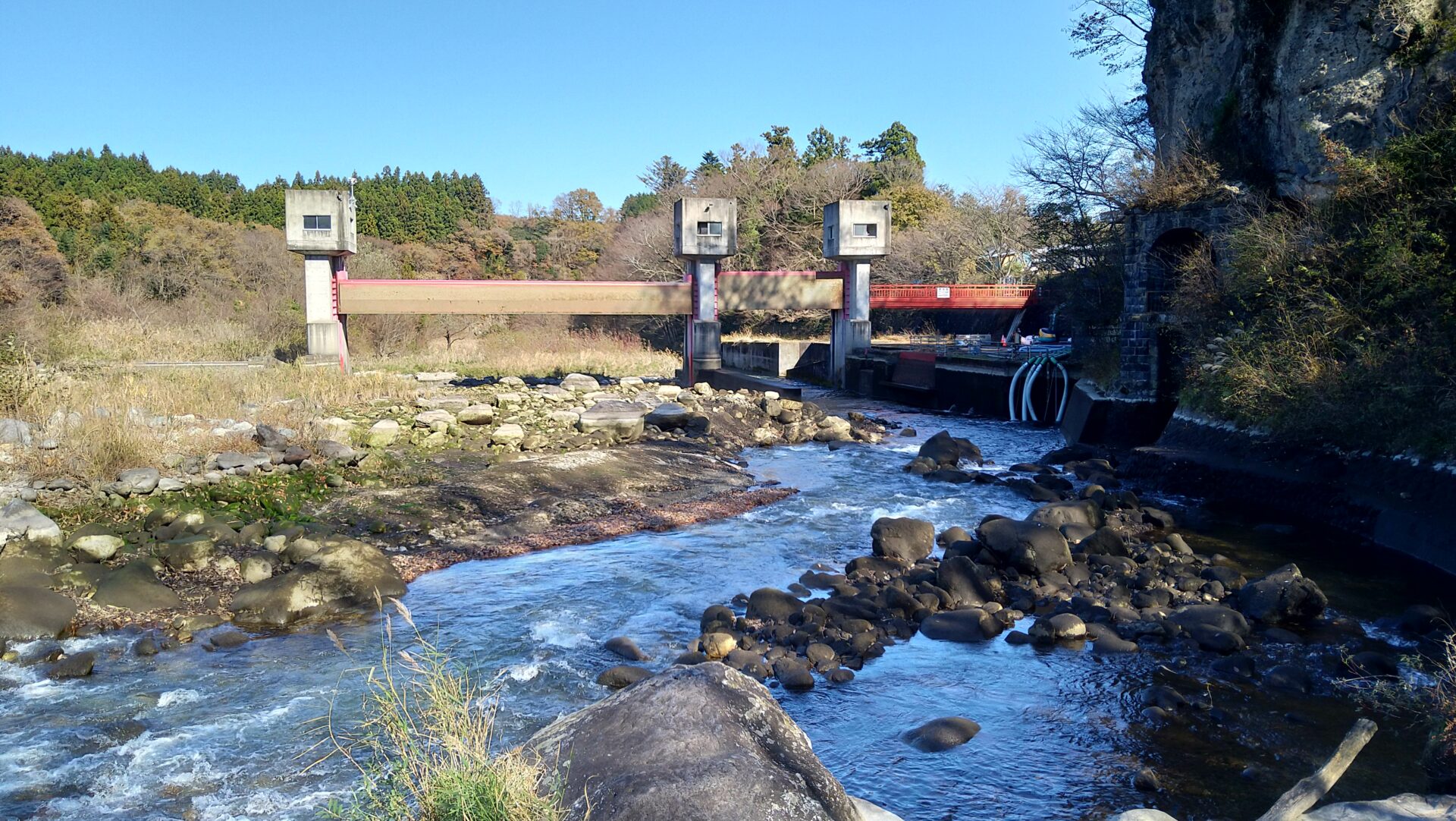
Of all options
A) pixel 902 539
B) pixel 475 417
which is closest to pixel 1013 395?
pixel 475 417

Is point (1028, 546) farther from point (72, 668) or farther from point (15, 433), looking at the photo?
point (15, 433)

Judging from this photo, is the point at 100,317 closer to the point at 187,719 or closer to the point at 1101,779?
the point at 187,719

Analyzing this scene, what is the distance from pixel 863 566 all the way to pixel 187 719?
656 centimetres

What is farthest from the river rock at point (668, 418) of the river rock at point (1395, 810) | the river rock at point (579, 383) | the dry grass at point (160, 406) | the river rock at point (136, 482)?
the river rock at point (1395, 810)

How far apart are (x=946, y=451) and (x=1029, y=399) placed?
6.32 metres

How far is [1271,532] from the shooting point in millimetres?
12672

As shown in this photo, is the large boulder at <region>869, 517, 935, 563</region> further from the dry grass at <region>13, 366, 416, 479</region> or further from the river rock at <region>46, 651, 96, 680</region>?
the dry grass at <region>13, 366, 416, 479</region>

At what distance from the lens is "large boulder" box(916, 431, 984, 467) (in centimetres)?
1759

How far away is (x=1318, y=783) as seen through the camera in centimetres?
494

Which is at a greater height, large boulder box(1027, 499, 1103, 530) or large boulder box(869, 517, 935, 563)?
large boulder box(1027, 499, 1103, 530)

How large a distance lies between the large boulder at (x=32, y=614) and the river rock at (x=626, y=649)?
4692 mm

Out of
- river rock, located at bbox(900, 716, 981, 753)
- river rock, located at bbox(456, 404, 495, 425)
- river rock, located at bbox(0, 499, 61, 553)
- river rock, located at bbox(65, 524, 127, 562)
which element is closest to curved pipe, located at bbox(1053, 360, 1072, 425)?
river rock, located at bbox(456, 404, 495, 425)

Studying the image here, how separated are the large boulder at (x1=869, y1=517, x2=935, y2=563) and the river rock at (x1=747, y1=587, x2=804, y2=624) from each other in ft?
6.96

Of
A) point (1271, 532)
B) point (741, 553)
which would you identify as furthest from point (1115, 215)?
point (741, 553)
